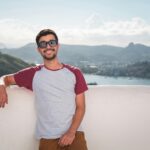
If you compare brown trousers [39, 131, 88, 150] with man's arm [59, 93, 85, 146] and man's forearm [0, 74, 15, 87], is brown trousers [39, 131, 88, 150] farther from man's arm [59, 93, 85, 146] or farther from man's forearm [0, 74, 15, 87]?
man's forearm [0, 74, 15, 87]

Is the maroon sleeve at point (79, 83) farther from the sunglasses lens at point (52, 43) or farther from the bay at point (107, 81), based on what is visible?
the sunglasses lens at point (52, 43)

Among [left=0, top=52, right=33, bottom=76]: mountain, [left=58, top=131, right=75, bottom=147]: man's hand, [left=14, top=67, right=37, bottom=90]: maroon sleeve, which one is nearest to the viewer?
[left=58, top=131, right=75, bottom=147]: man's hand

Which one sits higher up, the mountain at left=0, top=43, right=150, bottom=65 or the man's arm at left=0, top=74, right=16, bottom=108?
the man's arm at left=0, top=74, right=16, bottom=108

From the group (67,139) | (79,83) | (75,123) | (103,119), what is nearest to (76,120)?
(75,123)

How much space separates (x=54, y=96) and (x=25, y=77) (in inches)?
9.8

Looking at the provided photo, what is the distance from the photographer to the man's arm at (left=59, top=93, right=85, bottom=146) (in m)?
2.06

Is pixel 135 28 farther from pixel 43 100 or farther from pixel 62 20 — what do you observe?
pixel 43 100

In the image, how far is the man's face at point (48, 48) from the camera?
210 centimetres

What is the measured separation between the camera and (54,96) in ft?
6.86

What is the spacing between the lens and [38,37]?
6.95 feet

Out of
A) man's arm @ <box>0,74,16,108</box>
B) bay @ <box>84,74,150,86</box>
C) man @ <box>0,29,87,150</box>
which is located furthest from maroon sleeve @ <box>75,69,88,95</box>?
man's arm @ <box>0,74,16,108</box>

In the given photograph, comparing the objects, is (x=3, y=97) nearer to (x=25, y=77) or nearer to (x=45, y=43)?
(x=25, y=77)

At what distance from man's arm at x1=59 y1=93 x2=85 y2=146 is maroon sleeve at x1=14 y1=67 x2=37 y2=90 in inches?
13.5

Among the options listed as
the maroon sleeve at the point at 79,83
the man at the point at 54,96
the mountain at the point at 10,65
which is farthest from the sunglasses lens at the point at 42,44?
the mountain at the point at 10,65
